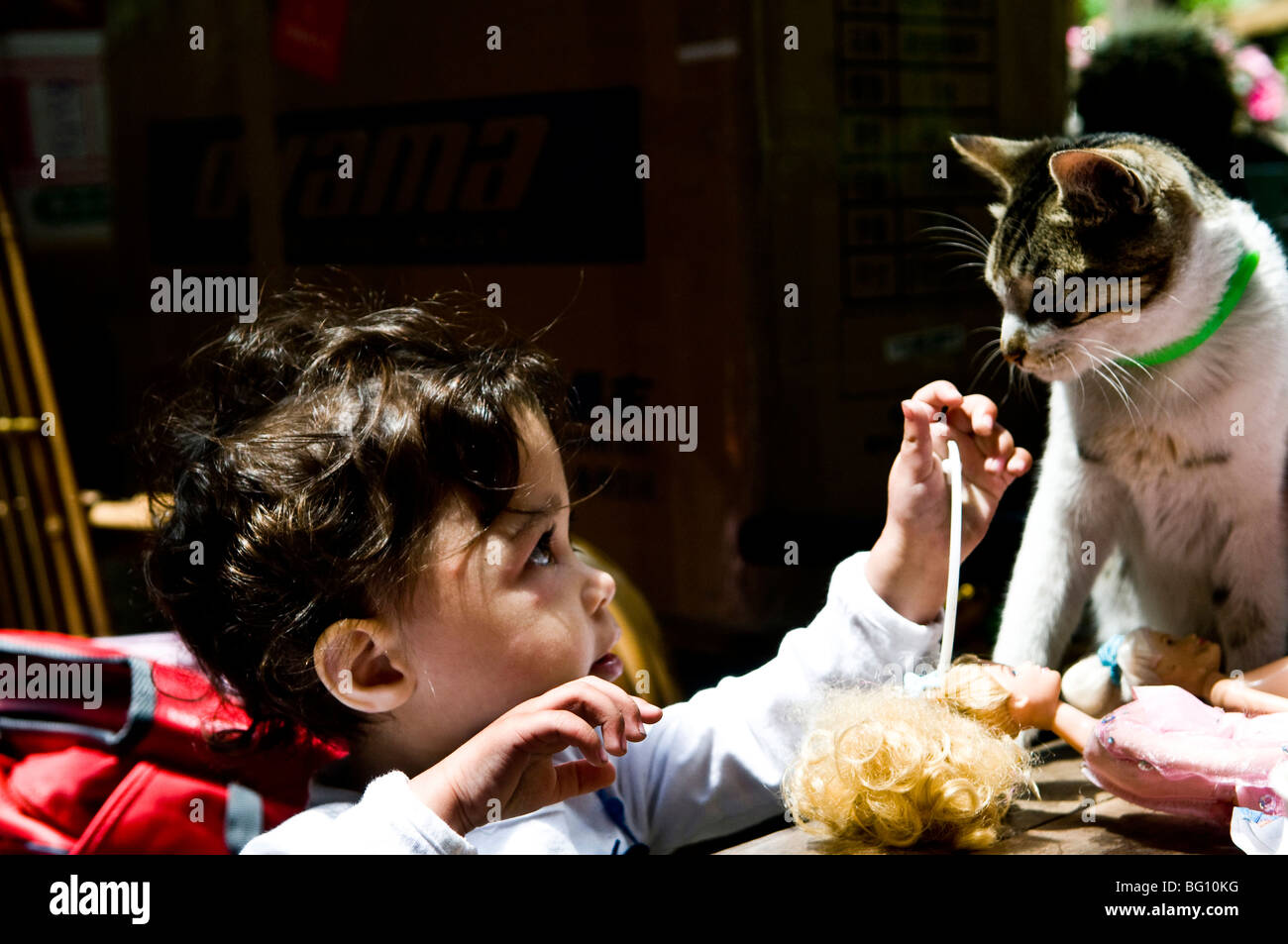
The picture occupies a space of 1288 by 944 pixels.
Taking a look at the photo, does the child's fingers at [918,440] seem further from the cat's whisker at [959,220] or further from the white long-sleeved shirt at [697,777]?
the cat's whisker at [959,220]

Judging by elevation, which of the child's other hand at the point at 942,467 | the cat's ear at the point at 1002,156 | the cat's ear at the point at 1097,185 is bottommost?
the child's other hand at the point at 942,467

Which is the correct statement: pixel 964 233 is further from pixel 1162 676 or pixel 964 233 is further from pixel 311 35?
pixel 311 35

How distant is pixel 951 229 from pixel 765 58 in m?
0.36

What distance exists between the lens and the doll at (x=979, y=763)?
0.75 metres

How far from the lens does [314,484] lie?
0.85 m

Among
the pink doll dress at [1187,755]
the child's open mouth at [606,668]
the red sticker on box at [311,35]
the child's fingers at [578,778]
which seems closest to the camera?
the pink doll dress at [1187,755]

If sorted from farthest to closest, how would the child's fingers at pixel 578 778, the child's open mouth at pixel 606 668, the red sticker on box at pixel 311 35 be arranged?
the red sticker on box at pixel 311 35 → the child's open mouth at pixel 606 668 → the child's fingers at pixel 578 778

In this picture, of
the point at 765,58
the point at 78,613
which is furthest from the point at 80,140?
the point at 765,58

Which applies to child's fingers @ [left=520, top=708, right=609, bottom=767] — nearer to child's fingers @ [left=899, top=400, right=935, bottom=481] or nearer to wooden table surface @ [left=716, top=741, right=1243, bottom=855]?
wooden table surface @ [left=716, top=741, right=1243, bottom=855]

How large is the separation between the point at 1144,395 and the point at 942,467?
15 centimetres

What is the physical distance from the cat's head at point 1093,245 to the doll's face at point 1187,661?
0.70 feet

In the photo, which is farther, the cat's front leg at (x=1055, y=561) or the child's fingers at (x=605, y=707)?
the cat's front leg at (x=1055, y=561)

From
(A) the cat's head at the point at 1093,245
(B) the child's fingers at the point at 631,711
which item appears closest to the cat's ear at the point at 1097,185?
(A) the cat's head at the point at 1093,245
